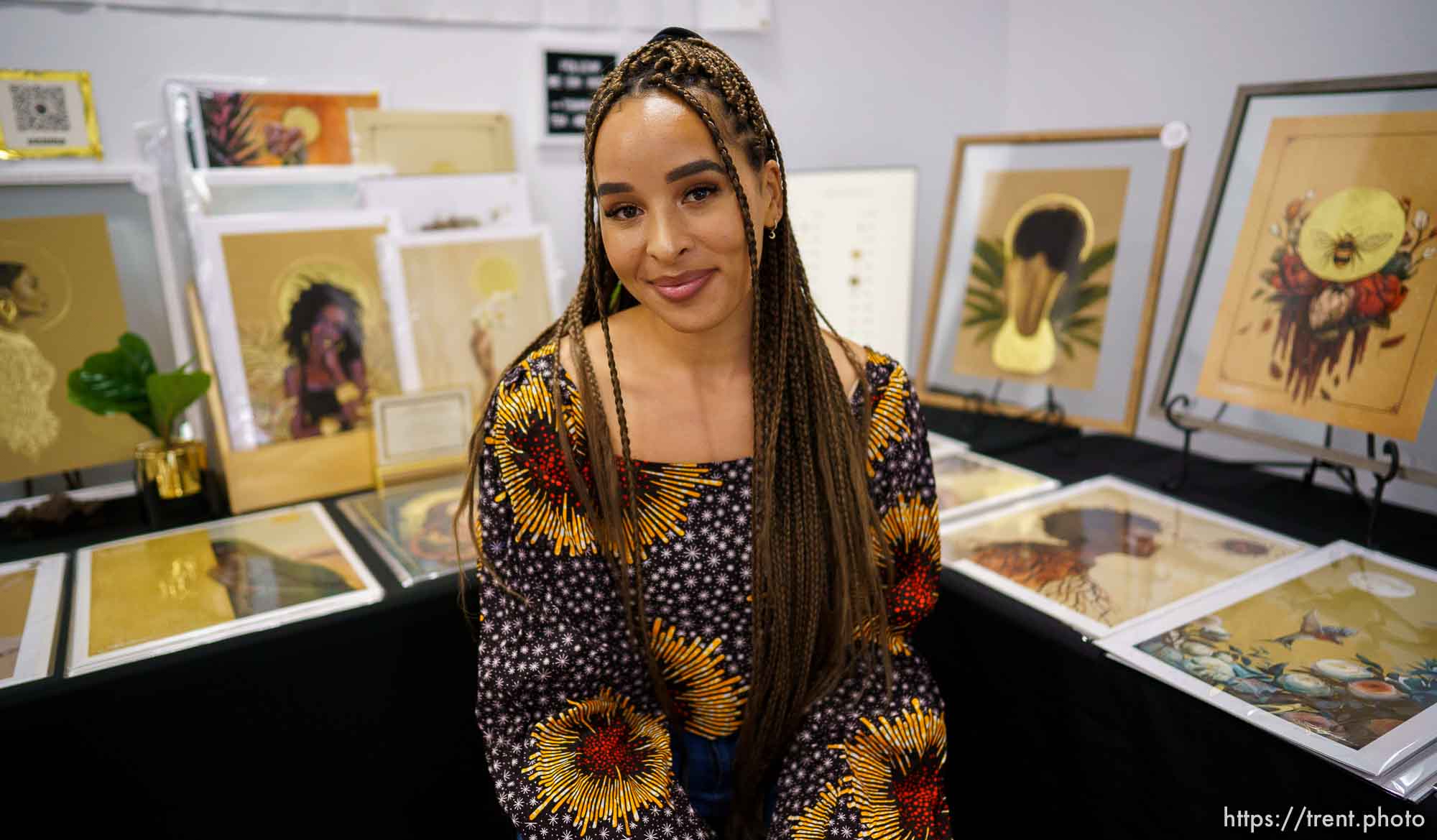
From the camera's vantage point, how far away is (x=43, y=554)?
3.81ft

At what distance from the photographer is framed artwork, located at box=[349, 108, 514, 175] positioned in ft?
4.69

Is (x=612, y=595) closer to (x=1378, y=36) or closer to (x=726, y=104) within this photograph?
(x=726, y=104)

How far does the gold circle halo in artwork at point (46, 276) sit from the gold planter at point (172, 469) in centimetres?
21

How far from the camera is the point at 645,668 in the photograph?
89 cm

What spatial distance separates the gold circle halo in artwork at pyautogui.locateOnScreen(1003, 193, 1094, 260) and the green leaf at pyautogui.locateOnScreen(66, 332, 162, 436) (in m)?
1.30

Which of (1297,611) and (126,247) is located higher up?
(126,247)

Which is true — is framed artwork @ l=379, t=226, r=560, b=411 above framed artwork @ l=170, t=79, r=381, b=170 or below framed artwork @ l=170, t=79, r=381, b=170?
below

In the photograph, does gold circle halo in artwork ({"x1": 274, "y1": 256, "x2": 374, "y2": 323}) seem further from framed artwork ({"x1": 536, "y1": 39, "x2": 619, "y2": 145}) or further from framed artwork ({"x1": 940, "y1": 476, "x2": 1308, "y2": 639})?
framed artwork ({"x1": 940, "y1": 476, "x2": 1308, "y2": 639})

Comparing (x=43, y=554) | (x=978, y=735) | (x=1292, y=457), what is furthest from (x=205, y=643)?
(x=1292, y=457)

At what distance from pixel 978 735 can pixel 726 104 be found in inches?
32.2

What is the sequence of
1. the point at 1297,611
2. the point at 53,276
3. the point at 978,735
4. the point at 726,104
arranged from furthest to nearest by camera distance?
1. the point at 53,276
2. the point at 978,735
3. the point at 1297,611
4. the point at 726,104

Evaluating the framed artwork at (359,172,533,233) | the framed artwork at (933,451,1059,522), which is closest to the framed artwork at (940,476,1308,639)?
the framed artwork at (933,451,1059,522)

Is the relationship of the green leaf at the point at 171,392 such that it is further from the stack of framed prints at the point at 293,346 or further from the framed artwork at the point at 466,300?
the framed artwork at the point at 466,300

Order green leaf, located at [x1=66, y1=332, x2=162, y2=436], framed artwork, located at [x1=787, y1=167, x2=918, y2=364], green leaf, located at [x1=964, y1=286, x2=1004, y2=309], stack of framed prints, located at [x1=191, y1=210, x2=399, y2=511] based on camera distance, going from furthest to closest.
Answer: framed artwork, located at [x1=787, y1=167, x2=918, y2=364] → green leaf, located at [x1=964, y1=286, x2=1004, y2=309] → stack of framed prints, located at [x1=191, y1=210, x2=399, y2=511] → green leaf, located at [x1=66, y1=332, x2=162, y2=436]
